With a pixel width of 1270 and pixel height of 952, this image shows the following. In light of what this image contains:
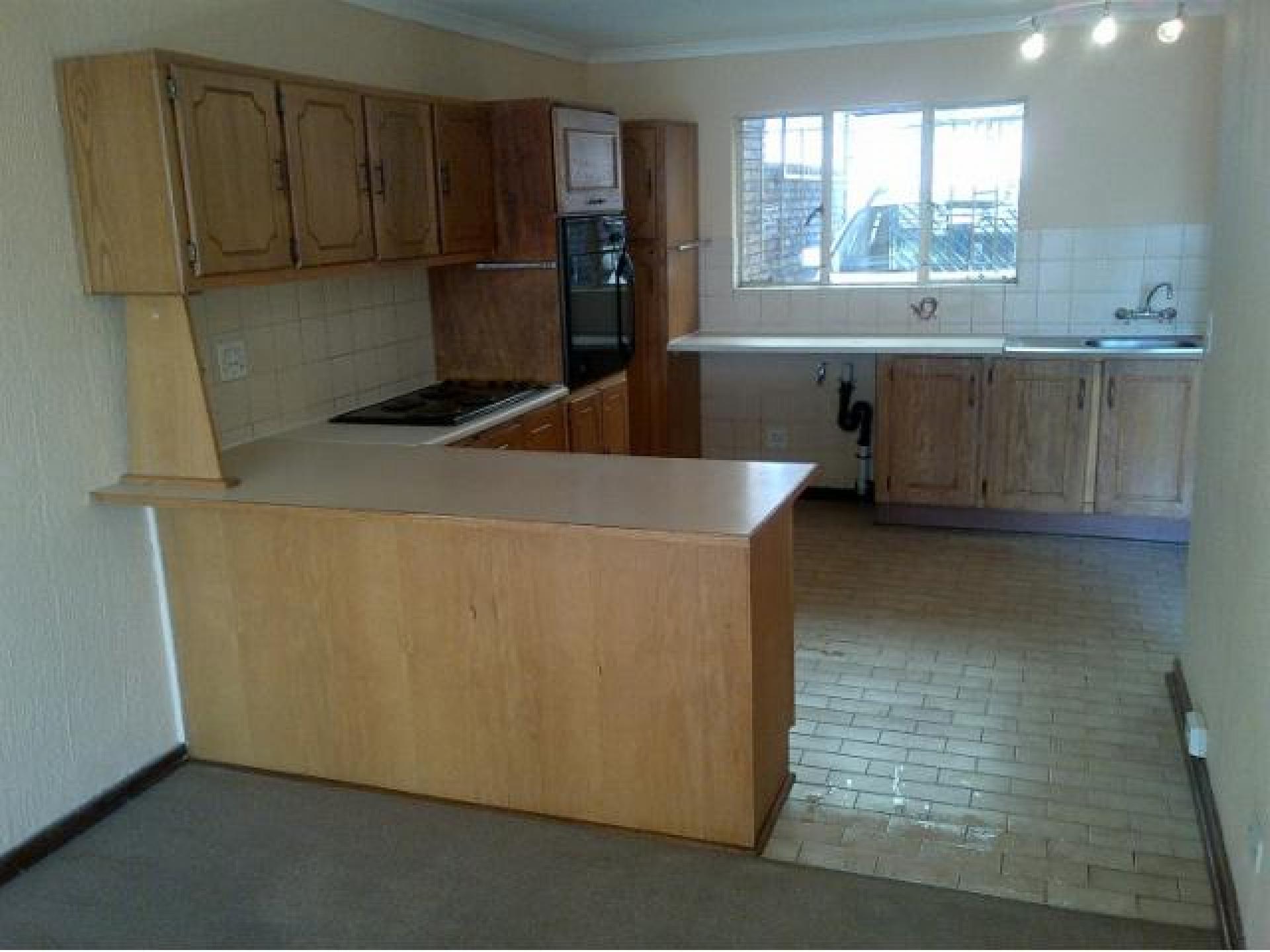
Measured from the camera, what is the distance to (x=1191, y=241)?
5105 mm

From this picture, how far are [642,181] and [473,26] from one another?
3.77 ft

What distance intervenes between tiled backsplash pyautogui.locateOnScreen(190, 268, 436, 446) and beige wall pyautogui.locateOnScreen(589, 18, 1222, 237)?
230cm

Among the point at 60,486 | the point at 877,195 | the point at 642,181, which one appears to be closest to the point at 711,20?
the point at 642,181

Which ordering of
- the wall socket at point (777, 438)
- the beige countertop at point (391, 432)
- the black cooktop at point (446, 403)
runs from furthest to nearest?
the wall socket at point (777, 438) < the black cooktop at point (446, 403) < the beige countertop at point (391, 432)

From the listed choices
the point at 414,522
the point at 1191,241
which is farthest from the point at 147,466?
the point at 1191,241

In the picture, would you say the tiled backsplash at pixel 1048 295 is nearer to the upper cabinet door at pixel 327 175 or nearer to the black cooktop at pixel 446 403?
the black cooktop at pixel 446 403

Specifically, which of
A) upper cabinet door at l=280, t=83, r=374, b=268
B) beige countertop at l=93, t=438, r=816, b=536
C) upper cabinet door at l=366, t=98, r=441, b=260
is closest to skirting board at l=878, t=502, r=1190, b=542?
beige countertop at l=93, t=438, r=816, b=536

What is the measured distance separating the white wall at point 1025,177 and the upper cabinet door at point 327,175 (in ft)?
8.83

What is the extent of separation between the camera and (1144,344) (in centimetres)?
514

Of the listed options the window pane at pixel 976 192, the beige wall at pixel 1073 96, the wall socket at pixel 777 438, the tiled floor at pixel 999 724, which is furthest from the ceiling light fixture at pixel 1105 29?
the wall socket at pixel 777 438

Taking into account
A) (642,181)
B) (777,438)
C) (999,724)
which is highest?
(642,181)

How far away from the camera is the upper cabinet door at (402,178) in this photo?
11.8 ft

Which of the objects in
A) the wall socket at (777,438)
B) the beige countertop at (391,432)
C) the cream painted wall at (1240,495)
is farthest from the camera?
the wall socket at (777,438)

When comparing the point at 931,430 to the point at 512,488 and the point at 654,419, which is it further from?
the point at 512,488
